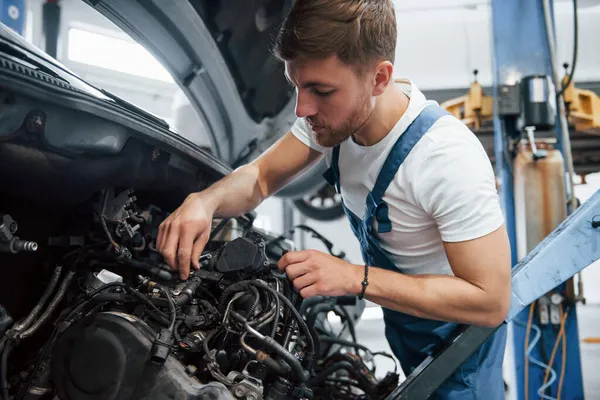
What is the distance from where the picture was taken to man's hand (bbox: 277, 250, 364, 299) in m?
0.96

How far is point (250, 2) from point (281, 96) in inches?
16.2

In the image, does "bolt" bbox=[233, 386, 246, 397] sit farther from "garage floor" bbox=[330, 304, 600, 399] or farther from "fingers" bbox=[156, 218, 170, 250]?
"garage floor" bbox=[330, 304, 600, 399]

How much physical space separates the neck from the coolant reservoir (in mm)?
1138

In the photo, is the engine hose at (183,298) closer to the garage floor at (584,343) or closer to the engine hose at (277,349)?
the engine hose at (277,349)

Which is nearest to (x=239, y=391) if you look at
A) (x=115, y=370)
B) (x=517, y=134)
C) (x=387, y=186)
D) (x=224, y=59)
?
(x=115, y=370)

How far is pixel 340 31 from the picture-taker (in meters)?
0.97

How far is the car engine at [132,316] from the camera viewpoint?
791mm

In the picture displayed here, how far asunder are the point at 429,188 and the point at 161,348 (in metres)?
0.60

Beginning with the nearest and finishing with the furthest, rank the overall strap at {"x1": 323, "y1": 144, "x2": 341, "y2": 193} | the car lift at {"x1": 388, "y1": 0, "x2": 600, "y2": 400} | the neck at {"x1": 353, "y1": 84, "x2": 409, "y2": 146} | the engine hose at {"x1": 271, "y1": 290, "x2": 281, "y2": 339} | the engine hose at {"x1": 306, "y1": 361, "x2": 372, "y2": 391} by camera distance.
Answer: the engine hose at {"x1": 271, "y1": 290, "x2": 281, "y2": 339} < the neck at {"x1": 353, "y1": 84, "x2": 409, "y2": 146} < the overall strap at {"x1": 323, "y1": 144, "x2": 341, "y2": 193} < the engine hose at {"x1": 306, "y1": 361, "x2": 372, "y2": 391} < the car lift at {"x1": 388, "y1": 0, "x2": 600, "y2": 400}

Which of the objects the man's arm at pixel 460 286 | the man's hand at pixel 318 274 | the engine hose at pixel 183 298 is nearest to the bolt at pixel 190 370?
the engine hose at pixel 183 298

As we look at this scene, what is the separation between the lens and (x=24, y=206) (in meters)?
1.02

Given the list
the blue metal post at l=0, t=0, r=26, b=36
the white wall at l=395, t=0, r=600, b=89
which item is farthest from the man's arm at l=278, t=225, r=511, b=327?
the white wall at l=395, t=0, r=600, b=89

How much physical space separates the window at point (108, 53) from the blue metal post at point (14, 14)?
109cm

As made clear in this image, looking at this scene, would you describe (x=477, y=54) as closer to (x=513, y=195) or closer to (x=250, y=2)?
(x=513, y=195)
